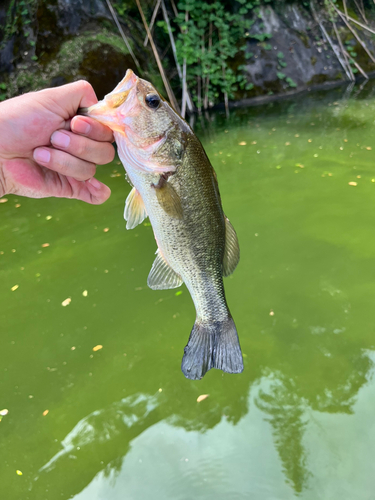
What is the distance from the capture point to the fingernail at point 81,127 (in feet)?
5.27

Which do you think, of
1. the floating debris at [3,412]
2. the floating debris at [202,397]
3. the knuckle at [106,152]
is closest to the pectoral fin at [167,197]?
the knuckle at [106,152]

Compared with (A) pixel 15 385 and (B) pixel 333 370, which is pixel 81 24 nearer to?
(A) pixel 15 385

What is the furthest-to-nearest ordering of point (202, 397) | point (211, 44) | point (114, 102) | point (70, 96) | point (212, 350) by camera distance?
point (211, 44) < point (202, 397) < point (212, 350) < point (70, 96) < point (114, 102)

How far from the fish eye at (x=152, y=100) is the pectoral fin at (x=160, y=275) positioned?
65 cm

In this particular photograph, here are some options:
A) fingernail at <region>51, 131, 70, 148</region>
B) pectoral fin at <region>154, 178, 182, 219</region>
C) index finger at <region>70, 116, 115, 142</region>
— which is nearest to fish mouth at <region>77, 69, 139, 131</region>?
index finger at <region>70, 116, 115, 142</region>

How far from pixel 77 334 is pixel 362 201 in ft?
11.1

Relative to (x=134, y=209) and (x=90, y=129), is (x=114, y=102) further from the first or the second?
(x=134, y=209)

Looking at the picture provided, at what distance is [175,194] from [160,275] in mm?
412

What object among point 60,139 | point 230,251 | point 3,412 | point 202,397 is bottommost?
point 202,397

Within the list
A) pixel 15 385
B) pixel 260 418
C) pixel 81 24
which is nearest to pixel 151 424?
pixel 260 418

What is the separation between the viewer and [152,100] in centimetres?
154

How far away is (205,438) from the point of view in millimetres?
2355

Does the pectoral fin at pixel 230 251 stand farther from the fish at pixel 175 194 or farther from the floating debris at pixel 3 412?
the floating debris at pixel 3 412

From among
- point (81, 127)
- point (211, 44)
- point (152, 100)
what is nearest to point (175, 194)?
point (152, 100)
